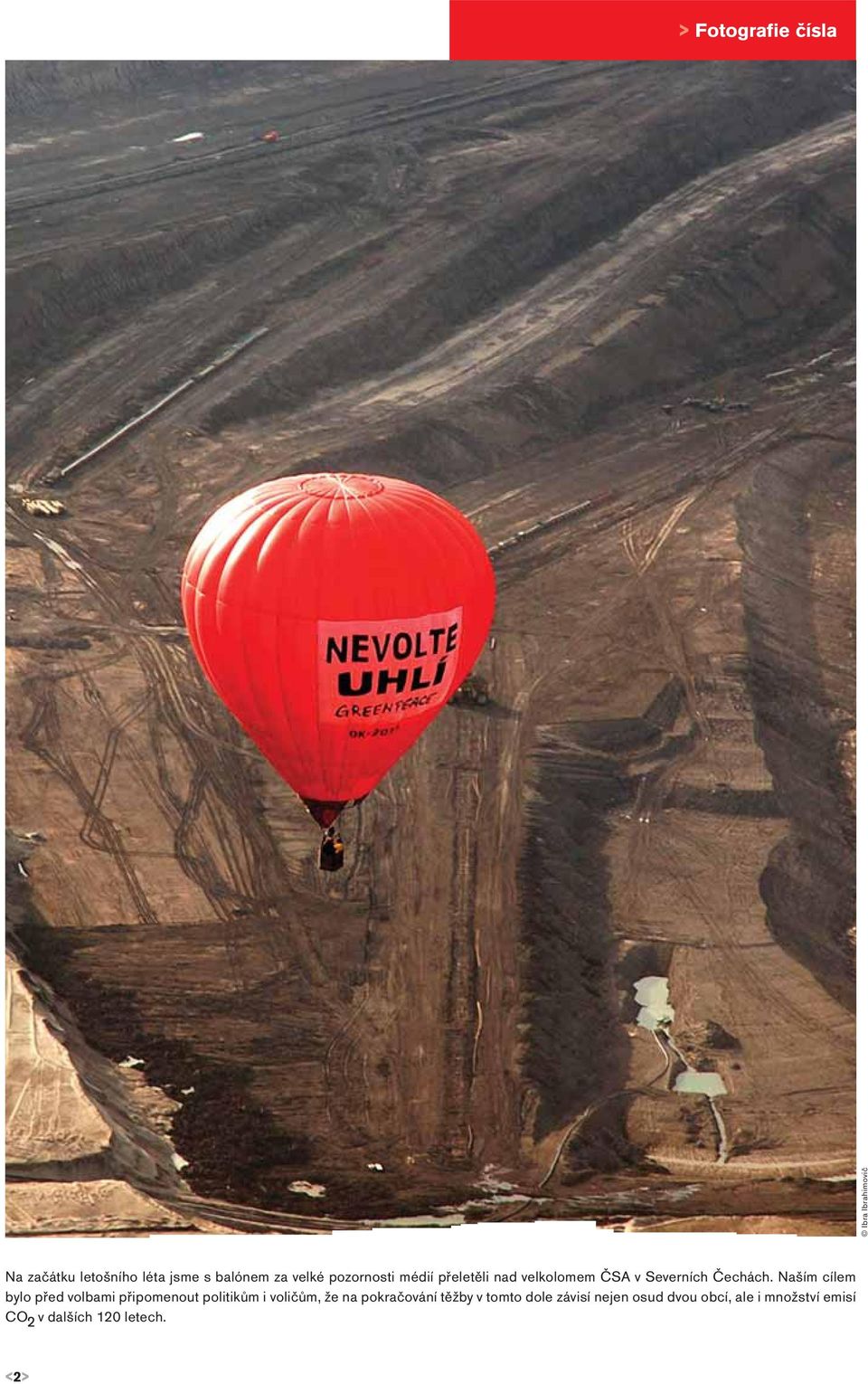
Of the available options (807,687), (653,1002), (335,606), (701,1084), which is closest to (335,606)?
(335,606)

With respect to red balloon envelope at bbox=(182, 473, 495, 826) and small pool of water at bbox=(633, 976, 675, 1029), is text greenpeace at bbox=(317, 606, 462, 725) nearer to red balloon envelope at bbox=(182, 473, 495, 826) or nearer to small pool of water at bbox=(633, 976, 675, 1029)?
red balloon envelope at bbox=(182, 473, 495, 826)

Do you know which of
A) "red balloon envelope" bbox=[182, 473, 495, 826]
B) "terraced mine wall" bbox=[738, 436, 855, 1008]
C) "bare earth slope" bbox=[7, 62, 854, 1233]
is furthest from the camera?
"terraced mine wall" bbox=[738, 436, 855, 1008]

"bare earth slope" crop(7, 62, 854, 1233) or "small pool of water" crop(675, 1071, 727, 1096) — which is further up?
"bare earth slope" crop(7, 62, 854, 1233)

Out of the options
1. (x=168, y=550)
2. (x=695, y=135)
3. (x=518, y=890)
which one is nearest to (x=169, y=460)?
(x=168, y=550)

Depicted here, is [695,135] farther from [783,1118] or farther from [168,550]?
[783,1118]

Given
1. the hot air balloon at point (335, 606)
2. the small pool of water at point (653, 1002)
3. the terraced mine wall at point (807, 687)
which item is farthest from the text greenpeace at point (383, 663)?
the terraced mine wall at point (807, 687)

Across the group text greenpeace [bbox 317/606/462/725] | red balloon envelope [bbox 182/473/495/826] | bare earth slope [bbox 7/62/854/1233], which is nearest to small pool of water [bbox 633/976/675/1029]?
bare earth slope [bbox 7/62/854/1233]

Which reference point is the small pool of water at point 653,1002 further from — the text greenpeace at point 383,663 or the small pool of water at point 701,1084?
the text greenpeace at point 383,663
